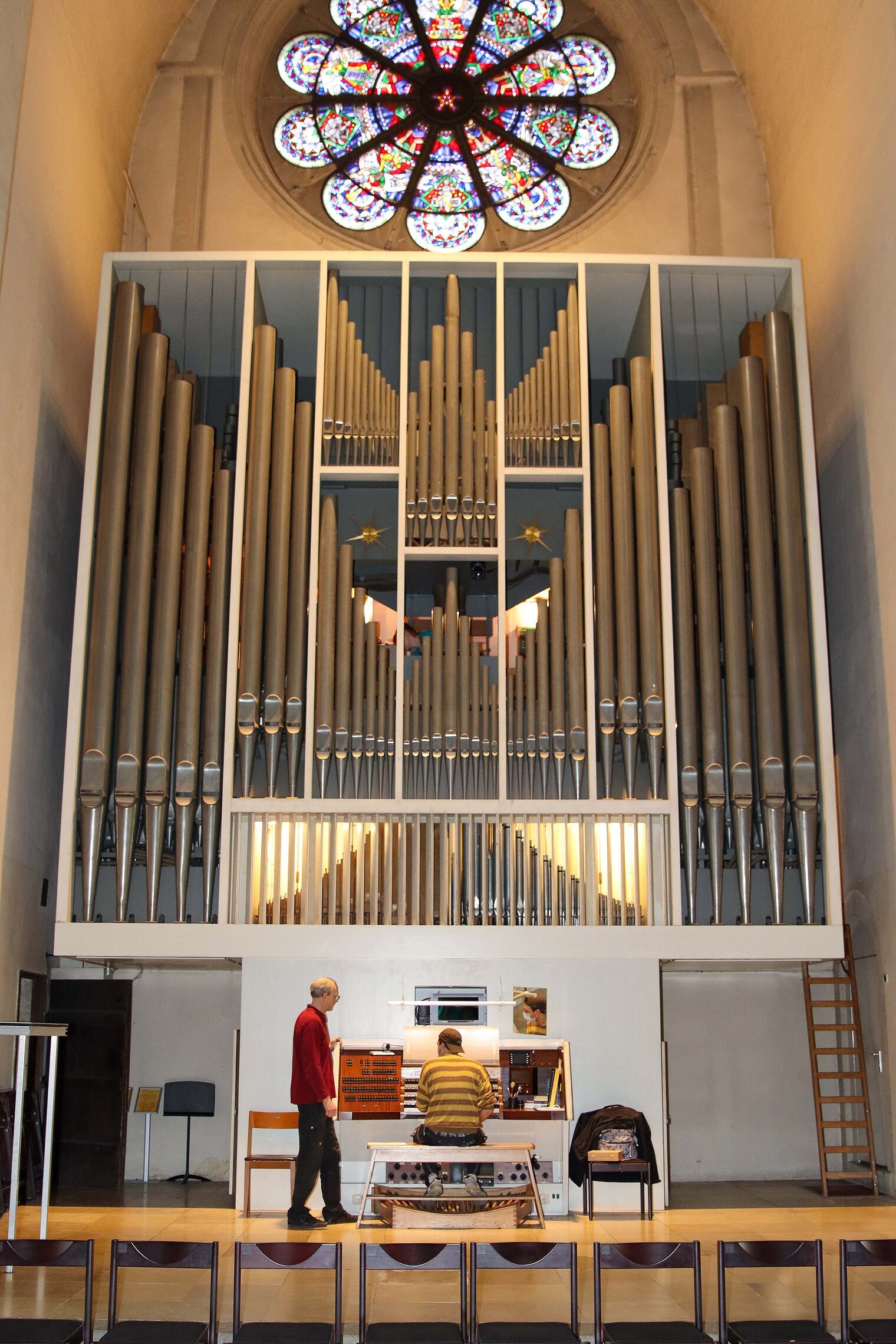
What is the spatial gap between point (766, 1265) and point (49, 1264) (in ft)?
8.39

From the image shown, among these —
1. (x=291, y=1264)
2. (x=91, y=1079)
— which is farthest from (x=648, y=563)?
(x=291, y=1264)

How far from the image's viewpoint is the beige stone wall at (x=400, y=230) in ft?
43.2

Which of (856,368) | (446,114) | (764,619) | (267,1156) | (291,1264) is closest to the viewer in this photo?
(291,1264)

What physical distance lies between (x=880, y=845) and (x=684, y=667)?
193cm

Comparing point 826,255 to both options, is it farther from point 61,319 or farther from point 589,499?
point 61,319

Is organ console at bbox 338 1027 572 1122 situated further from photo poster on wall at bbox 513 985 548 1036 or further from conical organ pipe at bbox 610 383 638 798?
conical organ pipe at bbox 610 383 638 798

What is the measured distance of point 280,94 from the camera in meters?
13.9

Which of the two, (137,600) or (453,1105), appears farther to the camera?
(137,600)

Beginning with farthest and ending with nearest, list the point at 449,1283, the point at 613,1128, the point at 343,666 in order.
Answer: the point at 343,666
the point at 613,1128
the point at 449,1283

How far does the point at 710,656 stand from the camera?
1011 cm

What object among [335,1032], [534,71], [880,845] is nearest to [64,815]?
[335,1032]

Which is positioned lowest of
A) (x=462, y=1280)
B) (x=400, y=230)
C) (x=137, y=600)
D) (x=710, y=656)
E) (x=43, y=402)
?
(x=462, y=1280)

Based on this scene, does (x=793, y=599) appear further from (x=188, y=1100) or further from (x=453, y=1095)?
(x=188, y=1100)

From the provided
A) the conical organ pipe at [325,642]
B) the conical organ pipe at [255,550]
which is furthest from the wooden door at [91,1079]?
the conical organ pipe at [325,642]
